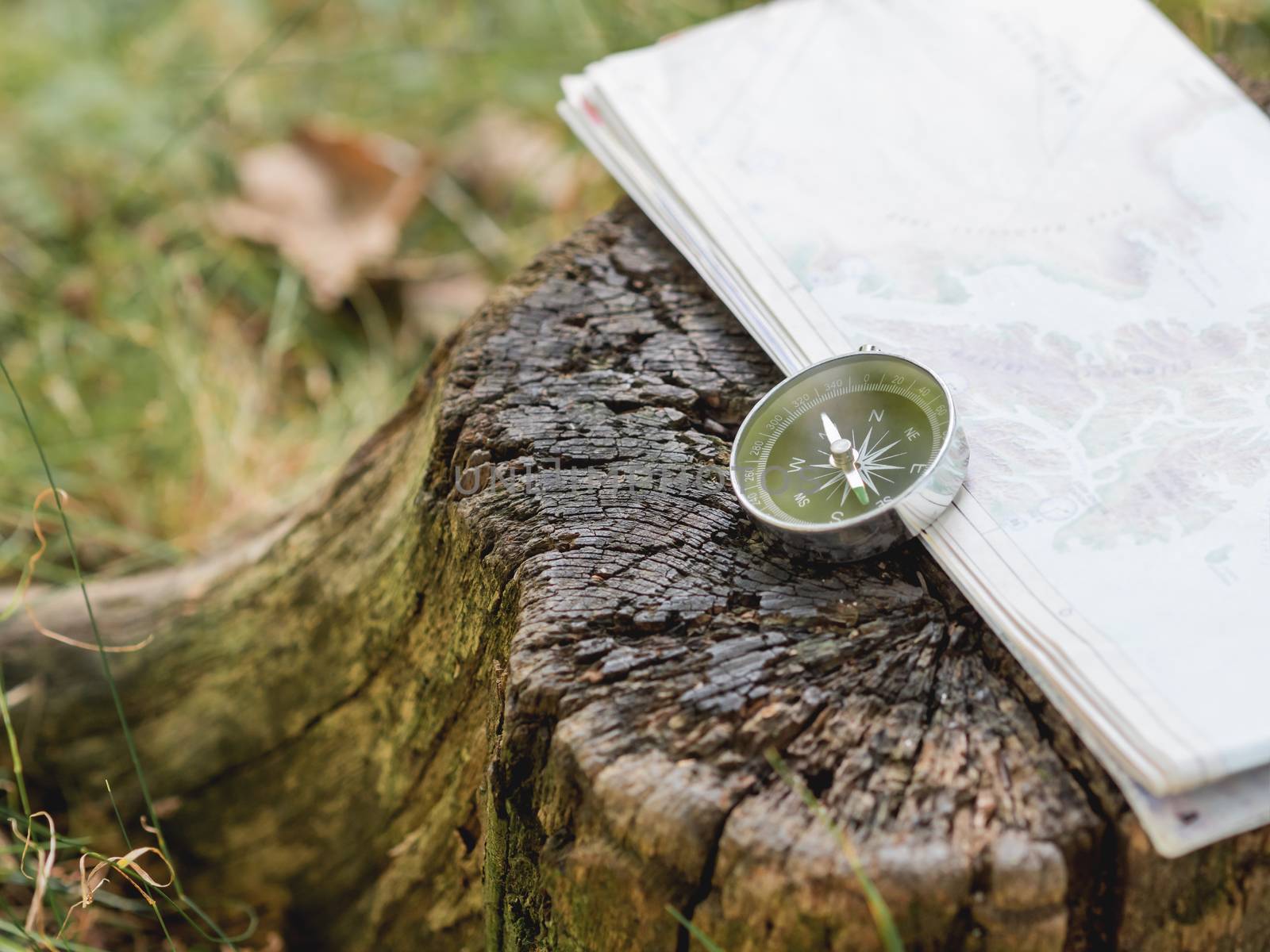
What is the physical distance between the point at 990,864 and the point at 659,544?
0.39 m

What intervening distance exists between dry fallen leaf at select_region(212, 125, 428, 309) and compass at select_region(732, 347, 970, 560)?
5.29 feet

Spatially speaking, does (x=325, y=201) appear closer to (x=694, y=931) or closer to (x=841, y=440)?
(x=841, y=440)

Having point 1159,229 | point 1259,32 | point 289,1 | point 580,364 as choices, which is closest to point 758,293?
point 580,364

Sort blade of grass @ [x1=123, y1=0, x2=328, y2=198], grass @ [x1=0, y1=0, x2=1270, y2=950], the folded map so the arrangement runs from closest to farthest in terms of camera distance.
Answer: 1. the folded map
2. grass @ [x1=0, y1=0, x2=1270, y2=950]
3. blade of grass @ [x1=123, y1=0, x2=328, y2=198]

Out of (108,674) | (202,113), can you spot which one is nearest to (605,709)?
(108,674)

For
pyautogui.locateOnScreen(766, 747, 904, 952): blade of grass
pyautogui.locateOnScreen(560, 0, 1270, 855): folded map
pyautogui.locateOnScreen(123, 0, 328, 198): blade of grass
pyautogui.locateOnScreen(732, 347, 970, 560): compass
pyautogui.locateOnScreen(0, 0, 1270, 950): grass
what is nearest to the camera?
pyautogui.locateOnScreen(766, 747, 904, 952): blade of grass

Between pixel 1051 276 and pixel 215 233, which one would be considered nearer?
pixel 1051 276

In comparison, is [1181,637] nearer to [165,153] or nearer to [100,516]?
[100,516]

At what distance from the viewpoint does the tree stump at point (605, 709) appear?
831 mm

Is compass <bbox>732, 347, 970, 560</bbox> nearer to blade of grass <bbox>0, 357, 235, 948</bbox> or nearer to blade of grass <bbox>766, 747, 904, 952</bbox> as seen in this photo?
blade of grass <bbox>766, 747, 904, 952</bbox>

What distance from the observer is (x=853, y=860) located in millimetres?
784

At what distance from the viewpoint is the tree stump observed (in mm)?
831

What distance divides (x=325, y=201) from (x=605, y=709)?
1.98 metres

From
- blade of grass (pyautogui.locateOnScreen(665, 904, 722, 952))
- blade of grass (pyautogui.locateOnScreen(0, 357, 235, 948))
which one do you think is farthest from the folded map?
blade of grass (pyautogui.locateOnScreen(0, 357, 235, 948))
